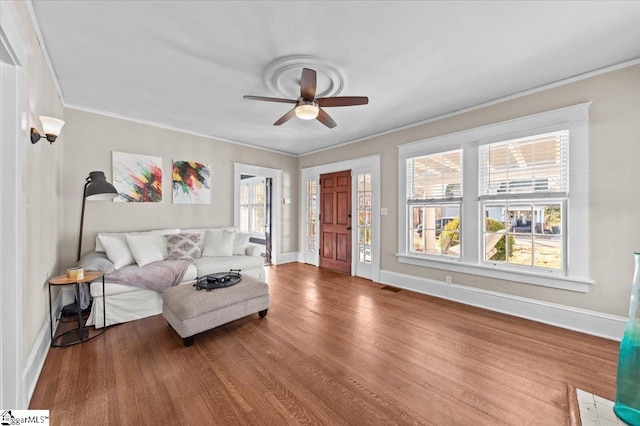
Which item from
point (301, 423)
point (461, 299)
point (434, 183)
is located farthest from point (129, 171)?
point (461, 299)

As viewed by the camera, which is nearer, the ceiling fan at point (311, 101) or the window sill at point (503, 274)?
the ceiling fan at point (311, 101)

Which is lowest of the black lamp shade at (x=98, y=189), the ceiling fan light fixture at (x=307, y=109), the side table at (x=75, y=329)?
the side table at (x=75, y=329)

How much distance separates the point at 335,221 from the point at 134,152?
3.79 m

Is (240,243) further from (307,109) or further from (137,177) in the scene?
(307,109)

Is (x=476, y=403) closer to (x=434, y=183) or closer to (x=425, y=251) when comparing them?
(x=425, y=251)

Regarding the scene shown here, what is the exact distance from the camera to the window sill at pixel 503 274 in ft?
9.01

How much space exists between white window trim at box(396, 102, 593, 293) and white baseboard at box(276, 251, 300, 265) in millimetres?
2886

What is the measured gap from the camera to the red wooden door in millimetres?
5258

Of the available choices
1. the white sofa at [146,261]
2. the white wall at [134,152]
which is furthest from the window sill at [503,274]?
the white wall at [134,152]

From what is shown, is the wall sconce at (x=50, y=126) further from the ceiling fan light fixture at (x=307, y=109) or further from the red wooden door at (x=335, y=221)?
the red wooden door at (x=335, y=221)

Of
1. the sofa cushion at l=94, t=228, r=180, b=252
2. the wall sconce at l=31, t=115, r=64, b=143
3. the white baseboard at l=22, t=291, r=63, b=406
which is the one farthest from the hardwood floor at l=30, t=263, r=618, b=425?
the wall sconce at l=31, t=115, r=64, b=143

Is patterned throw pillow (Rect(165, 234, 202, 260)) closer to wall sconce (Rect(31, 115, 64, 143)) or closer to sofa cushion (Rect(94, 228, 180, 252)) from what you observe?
Answer: sofa cushion (Rect(94, 228, 180, 252))

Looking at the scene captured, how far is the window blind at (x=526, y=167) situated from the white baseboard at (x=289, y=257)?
4.26 meters

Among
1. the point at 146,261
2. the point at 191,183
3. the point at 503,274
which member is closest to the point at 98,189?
the point at 146,261
